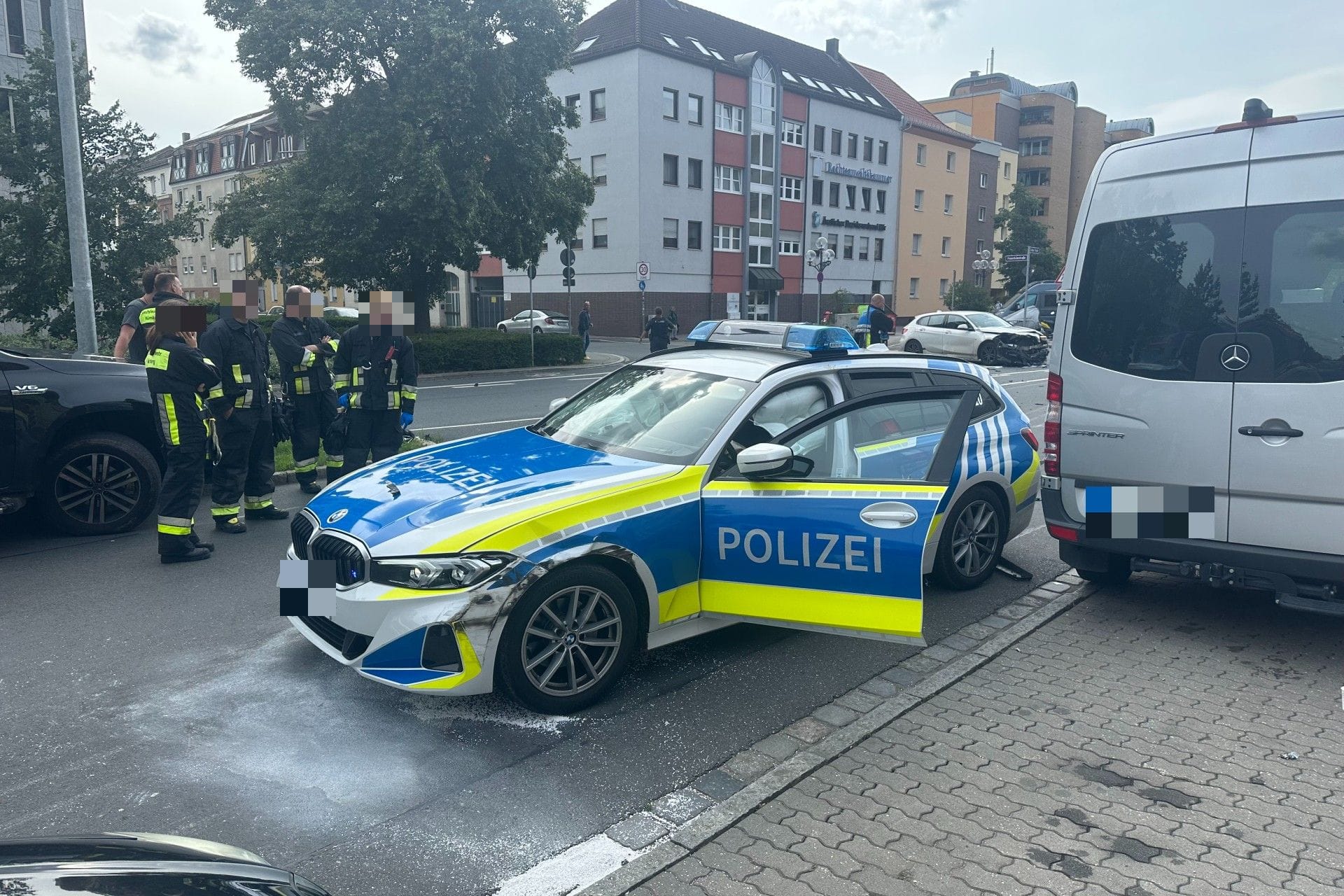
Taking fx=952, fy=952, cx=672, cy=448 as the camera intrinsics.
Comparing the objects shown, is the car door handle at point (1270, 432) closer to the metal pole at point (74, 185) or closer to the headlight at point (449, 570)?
the headlight at point (449, 570)

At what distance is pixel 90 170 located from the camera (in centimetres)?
1934

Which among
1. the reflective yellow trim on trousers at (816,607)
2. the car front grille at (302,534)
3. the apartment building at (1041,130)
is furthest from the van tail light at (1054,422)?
the apartment building at (1041,130)

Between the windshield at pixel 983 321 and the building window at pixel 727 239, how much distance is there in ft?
67.4

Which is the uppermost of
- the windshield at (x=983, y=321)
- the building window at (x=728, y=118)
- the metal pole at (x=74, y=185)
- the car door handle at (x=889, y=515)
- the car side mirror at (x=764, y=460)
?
the building window at (x=728, y=118)

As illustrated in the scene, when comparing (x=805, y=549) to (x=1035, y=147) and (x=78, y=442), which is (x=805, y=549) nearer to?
(x=78, y=442)

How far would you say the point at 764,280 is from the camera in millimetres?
48500

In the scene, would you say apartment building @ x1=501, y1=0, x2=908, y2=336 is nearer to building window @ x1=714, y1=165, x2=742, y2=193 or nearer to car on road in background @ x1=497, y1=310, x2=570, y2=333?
building window @ x1=714, y1=165, x2=742, y2=193

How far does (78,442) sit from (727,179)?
42408 millimetres

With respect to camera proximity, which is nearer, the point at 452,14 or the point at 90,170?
the point at 90,170

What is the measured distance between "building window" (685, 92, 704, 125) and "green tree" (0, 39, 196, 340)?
92.2 feet

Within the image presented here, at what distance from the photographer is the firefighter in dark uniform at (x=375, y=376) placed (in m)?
7.57

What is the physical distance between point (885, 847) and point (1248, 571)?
2.78 m

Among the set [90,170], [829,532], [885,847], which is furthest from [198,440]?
[90,170]

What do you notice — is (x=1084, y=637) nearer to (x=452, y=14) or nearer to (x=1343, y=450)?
(x=1343, y=450)
